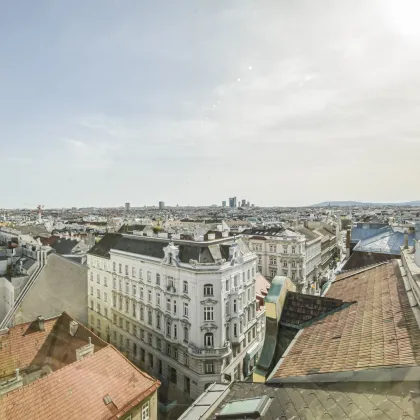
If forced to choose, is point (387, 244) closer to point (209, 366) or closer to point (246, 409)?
point (209, 366)

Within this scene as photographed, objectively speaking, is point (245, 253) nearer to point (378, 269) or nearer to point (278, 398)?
point (378, 269)

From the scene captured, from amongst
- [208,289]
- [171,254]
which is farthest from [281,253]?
[171,254]

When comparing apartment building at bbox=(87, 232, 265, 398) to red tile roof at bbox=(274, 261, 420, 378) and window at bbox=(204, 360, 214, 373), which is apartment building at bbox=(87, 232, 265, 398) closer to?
window at bbox=(204, 360, 214, 373)

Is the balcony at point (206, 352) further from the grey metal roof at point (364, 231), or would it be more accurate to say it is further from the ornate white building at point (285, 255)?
the ornate white building at point (285, 255)

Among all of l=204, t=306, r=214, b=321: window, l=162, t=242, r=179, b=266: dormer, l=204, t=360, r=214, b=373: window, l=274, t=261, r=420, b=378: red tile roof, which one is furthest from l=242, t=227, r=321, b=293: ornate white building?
l=274, t=261, r=420, b=378: red tile roof

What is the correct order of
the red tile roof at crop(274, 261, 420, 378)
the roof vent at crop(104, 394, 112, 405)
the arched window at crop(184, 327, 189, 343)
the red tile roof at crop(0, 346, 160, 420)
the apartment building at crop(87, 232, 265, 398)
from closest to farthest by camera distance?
the red tile roof at crop(274, 261, 420, 378) < the red tile roof at crop(0, 346, 160, 420) < the roof vent at crop(104, 394, 112, 405) < the apartment building at crop(87, 232, 265, 398) < the arched window at crop(184, 327, 189, 343)
